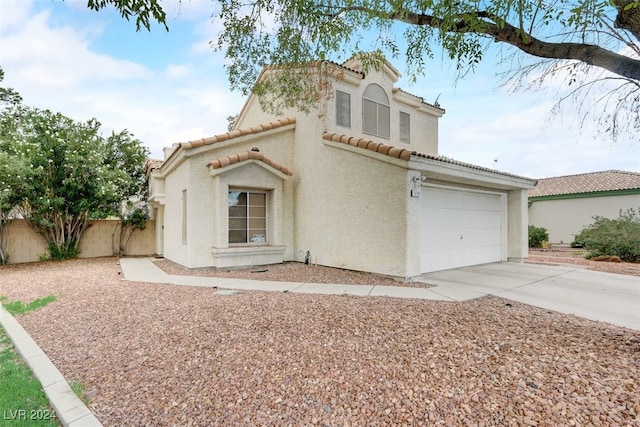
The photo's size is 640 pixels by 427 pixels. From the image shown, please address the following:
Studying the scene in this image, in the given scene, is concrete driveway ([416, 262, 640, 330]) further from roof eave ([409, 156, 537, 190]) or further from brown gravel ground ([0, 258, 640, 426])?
roof eave ([409, 156, 537, 190])

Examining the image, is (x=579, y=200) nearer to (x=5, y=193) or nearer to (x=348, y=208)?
(x=348, y=208)

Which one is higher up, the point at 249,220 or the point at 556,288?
the point at 249,220

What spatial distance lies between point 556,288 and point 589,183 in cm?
2150

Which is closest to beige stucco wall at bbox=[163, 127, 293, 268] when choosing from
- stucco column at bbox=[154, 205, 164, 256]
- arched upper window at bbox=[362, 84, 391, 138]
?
stucco column at bbox=[154, 205, 164, 256]

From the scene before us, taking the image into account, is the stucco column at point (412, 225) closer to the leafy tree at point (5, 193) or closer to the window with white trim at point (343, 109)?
the window with white trim at point (343, 109)

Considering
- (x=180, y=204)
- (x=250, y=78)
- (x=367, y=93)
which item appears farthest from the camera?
(x=367, y=93)

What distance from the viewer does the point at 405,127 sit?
1400cm

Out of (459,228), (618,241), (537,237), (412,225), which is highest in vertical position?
(412,225)

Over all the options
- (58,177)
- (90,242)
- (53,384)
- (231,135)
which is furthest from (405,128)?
(90,242)

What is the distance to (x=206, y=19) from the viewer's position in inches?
284

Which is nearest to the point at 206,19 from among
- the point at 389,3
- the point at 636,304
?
the point at 389,3

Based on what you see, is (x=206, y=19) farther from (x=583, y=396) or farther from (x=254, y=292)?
(x=583, y=396)

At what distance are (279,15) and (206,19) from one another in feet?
5.96

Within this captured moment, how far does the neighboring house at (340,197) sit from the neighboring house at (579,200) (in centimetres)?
1439
